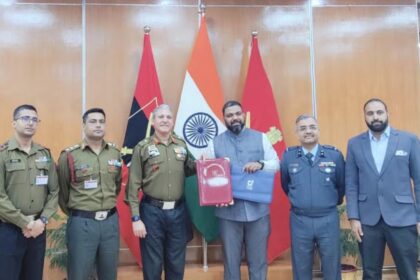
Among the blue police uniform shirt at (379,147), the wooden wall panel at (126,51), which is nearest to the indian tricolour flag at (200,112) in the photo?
the wooden wall panel at (126,51)

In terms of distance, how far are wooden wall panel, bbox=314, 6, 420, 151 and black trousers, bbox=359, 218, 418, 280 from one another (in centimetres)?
157

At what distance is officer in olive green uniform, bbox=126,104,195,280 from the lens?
2.78 meters

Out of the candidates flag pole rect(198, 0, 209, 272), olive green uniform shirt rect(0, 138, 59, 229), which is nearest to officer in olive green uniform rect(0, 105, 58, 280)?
olive green uniform shirt rect(0, 138, 59, 229)

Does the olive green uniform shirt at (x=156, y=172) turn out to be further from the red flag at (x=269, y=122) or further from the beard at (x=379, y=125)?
the beard at (x=379, y=125)

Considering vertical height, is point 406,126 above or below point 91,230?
above

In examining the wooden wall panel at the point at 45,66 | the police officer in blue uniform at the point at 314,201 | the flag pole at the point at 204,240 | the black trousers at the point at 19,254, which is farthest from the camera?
the wooden wall panel at the point at 45,66

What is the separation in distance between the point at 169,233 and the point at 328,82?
91.4 inches

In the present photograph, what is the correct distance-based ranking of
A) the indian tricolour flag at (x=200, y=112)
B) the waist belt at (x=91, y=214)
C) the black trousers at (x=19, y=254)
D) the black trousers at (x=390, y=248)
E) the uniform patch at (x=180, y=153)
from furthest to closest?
the indian tricolour flag at (x=200, y=112) < the uniform patch at (x=180, y=153) < the waist belt at (x=91, y=214) < the black trousers at (x=390, y=248) < the black trousers at (x=19, y=254)

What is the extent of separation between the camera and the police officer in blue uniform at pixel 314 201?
9.10ft

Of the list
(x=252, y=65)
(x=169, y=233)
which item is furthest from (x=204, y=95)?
(x=169, y=233)

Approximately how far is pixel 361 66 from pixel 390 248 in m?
2.14

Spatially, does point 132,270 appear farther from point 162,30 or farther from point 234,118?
point 162,30

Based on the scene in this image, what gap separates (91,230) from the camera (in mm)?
2607

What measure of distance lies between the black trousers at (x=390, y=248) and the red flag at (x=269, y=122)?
1097 millimetres
